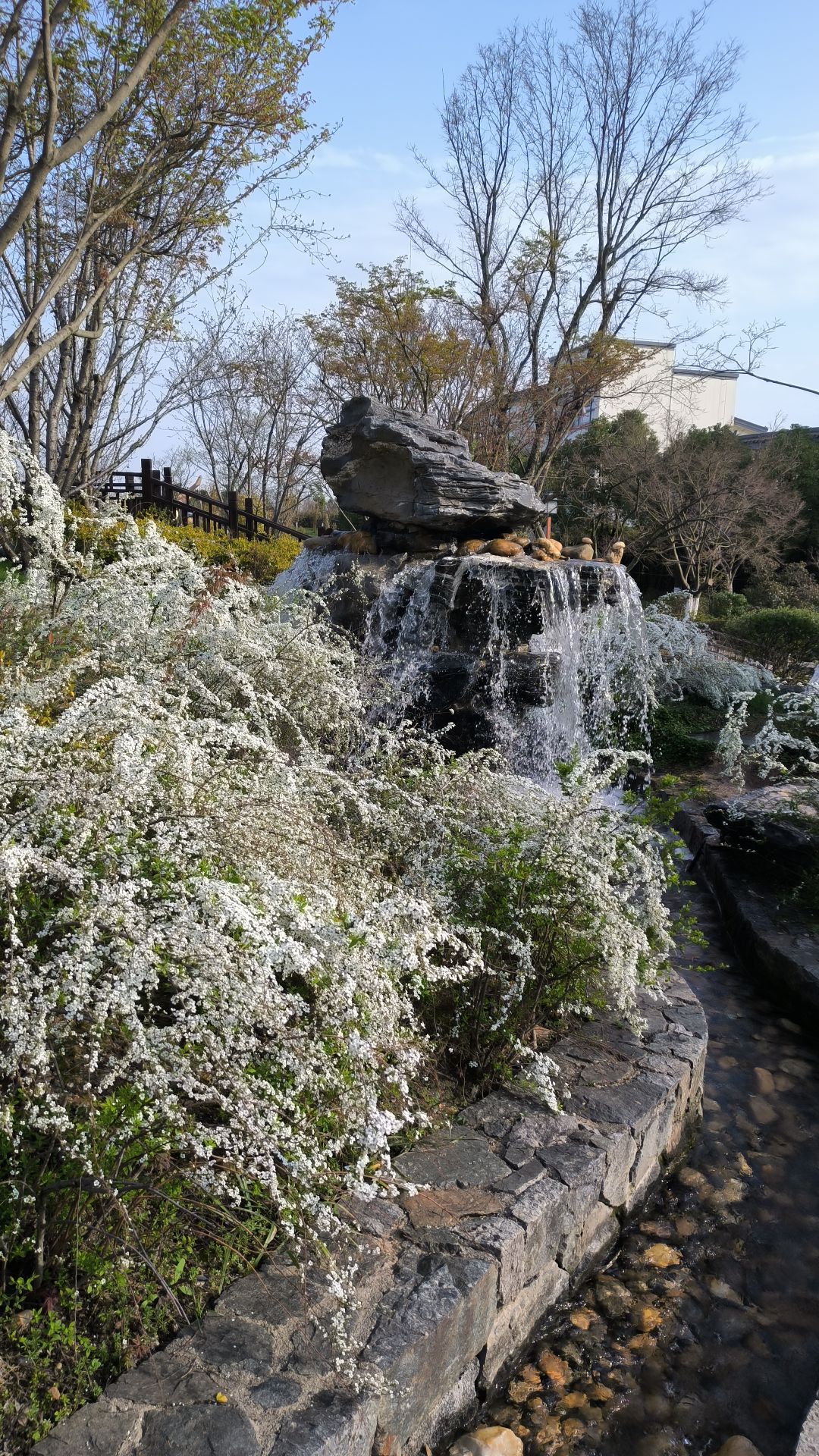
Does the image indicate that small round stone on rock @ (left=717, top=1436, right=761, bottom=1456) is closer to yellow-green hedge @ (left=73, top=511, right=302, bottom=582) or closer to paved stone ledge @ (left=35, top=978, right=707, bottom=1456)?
paved stone ledge @ (left=35, top=978, right=707, bottom=1456)


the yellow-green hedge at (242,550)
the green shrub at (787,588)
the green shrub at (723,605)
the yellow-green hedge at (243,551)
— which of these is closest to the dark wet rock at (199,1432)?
the yellow-green hedge at (242,550)

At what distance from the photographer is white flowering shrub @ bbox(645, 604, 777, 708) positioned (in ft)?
30.9

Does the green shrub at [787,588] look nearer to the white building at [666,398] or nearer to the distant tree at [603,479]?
the distant tree at [603,479]

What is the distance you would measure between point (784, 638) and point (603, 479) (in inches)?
280

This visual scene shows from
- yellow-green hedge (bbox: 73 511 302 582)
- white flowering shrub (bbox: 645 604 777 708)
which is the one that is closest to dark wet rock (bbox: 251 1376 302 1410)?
white flowering shrub (bbox: 645 604 777 708)

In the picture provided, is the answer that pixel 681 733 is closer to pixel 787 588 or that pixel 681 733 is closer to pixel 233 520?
pixel 233 520

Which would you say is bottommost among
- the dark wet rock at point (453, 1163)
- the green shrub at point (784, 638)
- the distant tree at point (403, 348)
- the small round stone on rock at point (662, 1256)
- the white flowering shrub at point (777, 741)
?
the small round stone on rock at point (662, 1256)

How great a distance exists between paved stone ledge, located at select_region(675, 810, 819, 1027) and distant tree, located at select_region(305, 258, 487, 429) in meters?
8.90

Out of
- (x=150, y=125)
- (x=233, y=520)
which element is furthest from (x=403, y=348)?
(x=150, y=125)

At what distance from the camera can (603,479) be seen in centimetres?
1791

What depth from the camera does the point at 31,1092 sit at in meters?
1.82

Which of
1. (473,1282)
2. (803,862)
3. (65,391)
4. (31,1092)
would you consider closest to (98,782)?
(31,1092)

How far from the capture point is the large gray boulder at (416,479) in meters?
7.12

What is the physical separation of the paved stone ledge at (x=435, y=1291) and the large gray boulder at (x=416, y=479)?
187 inches
